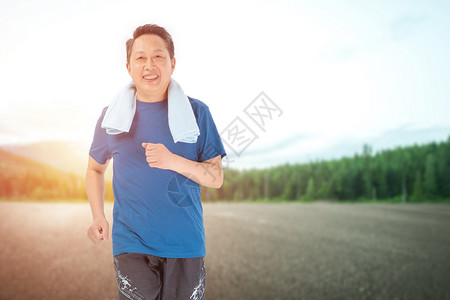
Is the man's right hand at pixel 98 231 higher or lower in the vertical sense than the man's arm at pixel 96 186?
lower

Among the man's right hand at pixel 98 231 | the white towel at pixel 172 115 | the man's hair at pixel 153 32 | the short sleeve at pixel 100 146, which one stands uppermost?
the man's hair at pixel 153 32

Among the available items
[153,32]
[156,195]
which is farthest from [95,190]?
[153,32]

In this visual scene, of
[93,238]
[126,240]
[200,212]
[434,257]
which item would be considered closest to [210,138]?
[200,212]

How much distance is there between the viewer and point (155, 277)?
4.79 feet

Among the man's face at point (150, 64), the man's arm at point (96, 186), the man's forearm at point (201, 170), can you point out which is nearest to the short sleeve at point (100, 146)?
the man's arm at point (96, 186)

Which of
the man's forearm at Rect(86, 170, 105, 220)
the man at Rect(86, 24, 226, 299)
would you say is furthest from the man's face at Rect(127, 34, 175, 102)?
the man's forearm at Rect(86, 170, 105, 220)

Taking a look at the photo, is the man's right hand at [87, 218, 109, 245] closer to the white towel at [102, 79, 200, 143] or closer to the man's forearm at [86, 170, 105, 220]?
the man's forearm at [86, 170, 105, 220]

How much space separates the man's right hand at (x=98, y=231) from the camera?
150 cm

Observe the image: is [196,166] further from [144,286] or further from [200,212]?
[144,286]

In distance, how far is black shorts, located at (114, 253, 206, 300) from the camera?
1.44 metres

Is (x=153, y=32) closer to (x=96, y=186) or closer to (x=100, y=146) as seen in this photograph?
(x=100, y=146)

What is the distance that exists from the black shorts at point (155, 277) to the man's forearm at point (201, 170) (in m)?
0.33

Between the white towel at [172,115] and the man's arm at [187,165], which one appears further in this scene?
the white towel at [172,115]

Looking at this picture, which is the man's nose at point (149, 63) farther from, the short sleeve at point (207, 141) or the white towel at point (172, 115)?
the short sleeve at point (207, 141)
